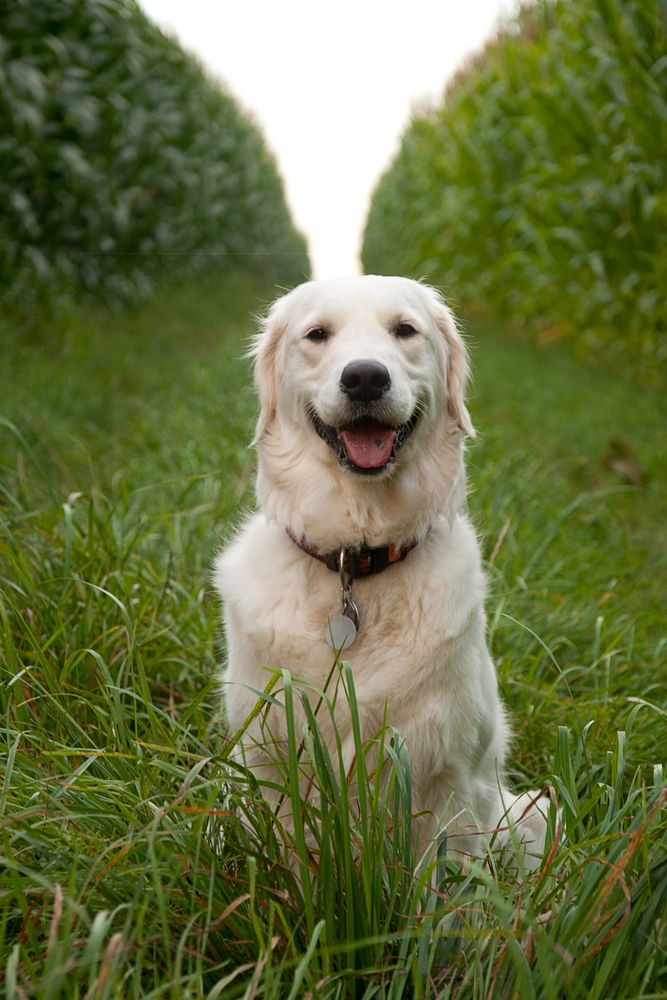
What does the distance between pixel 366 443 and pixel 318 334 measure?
308 mm

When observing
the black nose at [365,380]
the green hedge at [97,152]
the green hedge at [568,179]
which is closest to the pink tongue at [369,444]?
the black nose at [365,380]

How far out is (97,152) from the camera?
7.91 m

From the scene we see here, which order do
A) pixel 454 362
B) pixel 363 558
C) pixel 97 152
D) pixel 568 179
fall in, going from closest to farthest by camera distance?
pixel 363 558
pixel 454 362
pixel 97 152
pixel 568 179

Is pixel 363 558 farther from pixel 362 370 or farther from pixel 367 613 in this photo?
pixel 362 370

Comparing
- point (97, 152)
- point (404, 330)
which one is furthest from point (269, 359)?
point (97, 152)

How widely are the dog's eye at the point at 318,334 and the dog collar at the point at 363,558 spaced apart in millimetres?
505

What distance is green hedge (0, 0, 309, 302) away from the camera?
20.5ft

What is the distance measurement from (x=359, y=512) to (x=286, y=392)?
1.25 feet

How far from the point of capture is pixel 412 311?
2.31m

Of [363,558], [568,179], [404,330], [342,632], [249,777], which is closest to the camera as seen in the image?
[249,777]

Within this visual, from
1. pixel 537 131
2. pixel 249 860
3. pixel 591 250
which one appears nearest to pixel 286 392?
pixel 249 860

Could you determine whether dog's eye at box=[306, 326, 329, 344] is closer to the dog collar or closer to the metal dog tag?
the dog collar

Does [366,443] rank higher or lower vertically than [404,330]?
lower

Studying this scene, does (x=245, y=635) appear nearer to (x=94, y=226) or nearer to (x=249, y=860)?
(x=249, y=860)
